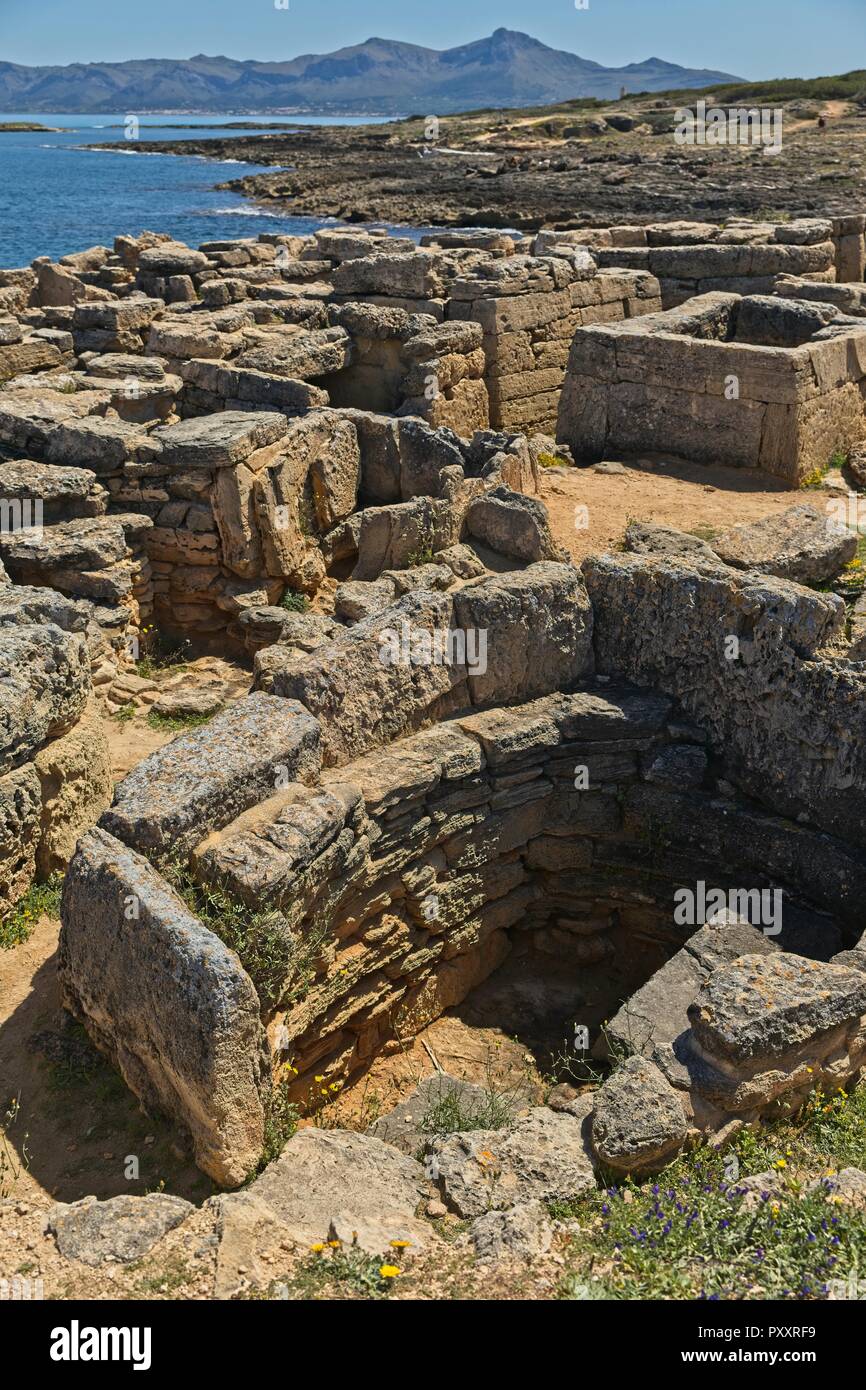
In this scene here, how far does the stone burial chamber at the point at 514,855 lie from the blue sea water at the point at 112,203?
23385 millimetres

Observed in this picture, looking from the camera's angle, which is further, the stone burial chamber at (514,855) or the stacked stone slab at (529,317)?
the stacked stone slab at (529,317)

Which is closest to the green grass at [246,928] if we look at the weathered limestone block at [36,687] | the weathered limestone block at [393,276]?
the weathered limestone block at [36,687]

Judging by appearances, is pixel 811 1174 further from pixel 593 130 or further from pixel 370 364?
pixel 593 130

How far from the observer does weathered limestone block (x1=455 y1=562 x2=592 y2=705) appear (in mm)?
7629

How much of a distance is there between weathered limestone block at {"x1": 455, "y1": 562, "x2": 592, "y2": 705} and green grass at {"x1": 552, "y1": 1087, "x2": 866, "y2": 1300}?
325 centimetres

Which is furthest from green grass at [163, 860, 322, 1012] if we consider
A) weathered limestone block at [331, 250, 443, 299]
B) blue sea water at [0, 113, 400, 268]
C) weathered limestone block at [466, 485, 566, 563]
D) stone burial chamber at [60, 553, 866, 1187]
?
blue sea water at [0, 113, 400, 268]

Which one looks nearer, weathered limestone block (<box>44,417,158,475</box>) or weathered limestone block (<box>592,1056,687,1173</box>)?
weathered limestone block (<box>592,1056,687,1173</box>)

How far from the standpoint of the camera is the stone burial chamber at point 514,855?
5539 mm

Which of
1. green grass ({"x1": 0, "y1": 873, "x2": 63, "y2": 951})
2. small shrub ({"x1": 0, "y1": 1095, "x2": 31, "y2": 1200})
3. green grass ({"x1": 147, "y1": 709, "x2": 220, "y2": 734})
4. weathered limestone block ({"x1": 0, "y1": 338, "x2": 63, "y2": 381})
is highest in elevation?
weathered limestone block ({"x1": 0, "y1": 338, "x2": 63, "y2": 381})

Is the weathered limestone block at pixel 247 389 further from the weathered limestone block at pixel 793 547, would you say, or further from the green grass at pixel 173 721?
the weathered limestone block at pixel 793 547

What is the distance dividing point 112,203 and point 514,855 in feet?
161

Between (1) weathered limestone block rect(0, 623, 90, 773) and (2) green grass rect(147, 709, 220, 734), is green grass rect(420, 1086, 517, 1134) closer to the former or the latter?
(1) weathered limestone block rect(0, 623, 90, 773)

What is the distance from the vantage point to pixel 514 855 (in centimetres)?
805
